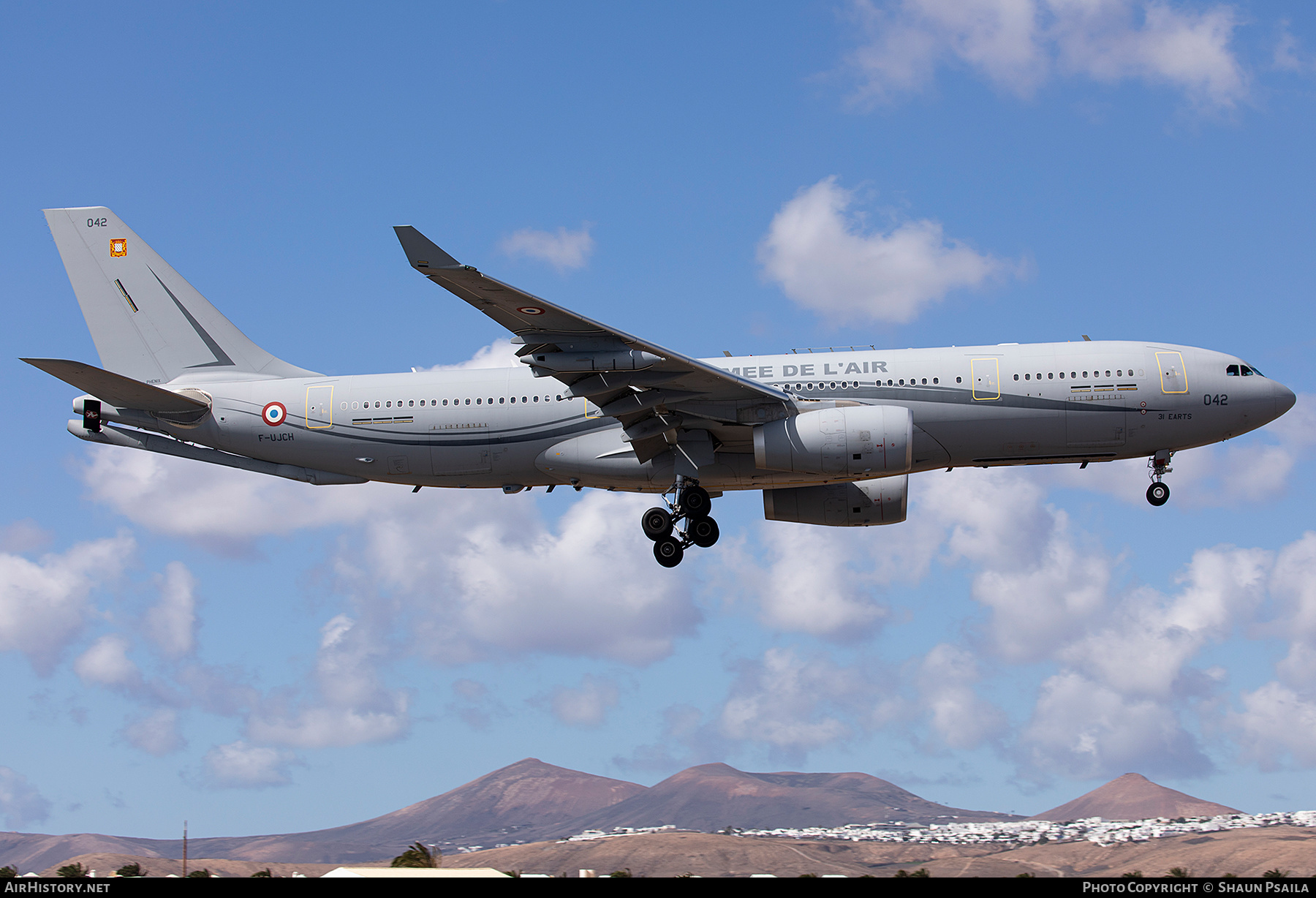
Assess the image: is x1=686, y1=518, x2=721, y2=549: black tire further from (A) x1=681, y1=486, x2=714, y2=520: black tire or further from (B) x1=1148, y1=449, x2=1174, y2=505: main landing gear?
(B) x1=1148, y1=449, x2=1174, y2=505: main landing gear

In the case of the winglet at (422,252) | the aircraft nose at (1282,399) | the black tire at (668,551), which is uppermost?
the winglet at (422,252)

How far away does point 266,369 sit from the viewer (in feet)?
114

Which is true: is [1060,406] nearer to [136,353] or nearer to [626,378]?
[626,378]

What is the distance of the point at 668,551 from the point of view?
32188 millimetres

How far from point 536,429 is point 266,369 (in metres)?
9.33

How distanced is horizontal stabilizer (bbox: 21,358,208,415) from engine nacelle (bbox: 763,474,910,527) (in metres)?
17.1

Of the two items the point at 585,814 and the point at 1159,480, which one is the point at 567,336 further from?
the point at 585,814

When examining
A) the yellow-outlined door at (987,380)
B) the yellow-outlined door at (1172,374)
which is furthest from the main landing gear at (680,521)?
the yellow-outlined door at (1172,374)

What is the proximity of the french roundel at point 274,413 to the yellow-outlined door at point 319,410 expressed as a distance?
734 mm

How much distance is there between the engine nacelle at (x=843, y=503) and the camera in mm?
34219

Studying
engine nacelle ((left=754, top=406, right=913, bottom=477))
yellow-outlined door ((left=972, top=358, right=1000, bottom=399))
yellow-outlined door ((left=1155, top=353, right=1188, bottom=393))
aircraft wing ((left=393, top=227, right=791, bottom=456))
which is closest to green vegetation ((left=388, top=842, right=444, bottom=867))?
aircraft wing ((left=393, top=227, right=791, bottom=456))

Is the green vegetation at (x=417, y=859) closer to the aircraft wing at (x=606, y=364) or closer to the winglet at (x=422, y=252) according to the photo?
the aircraft wing at (x=606, y=364)
